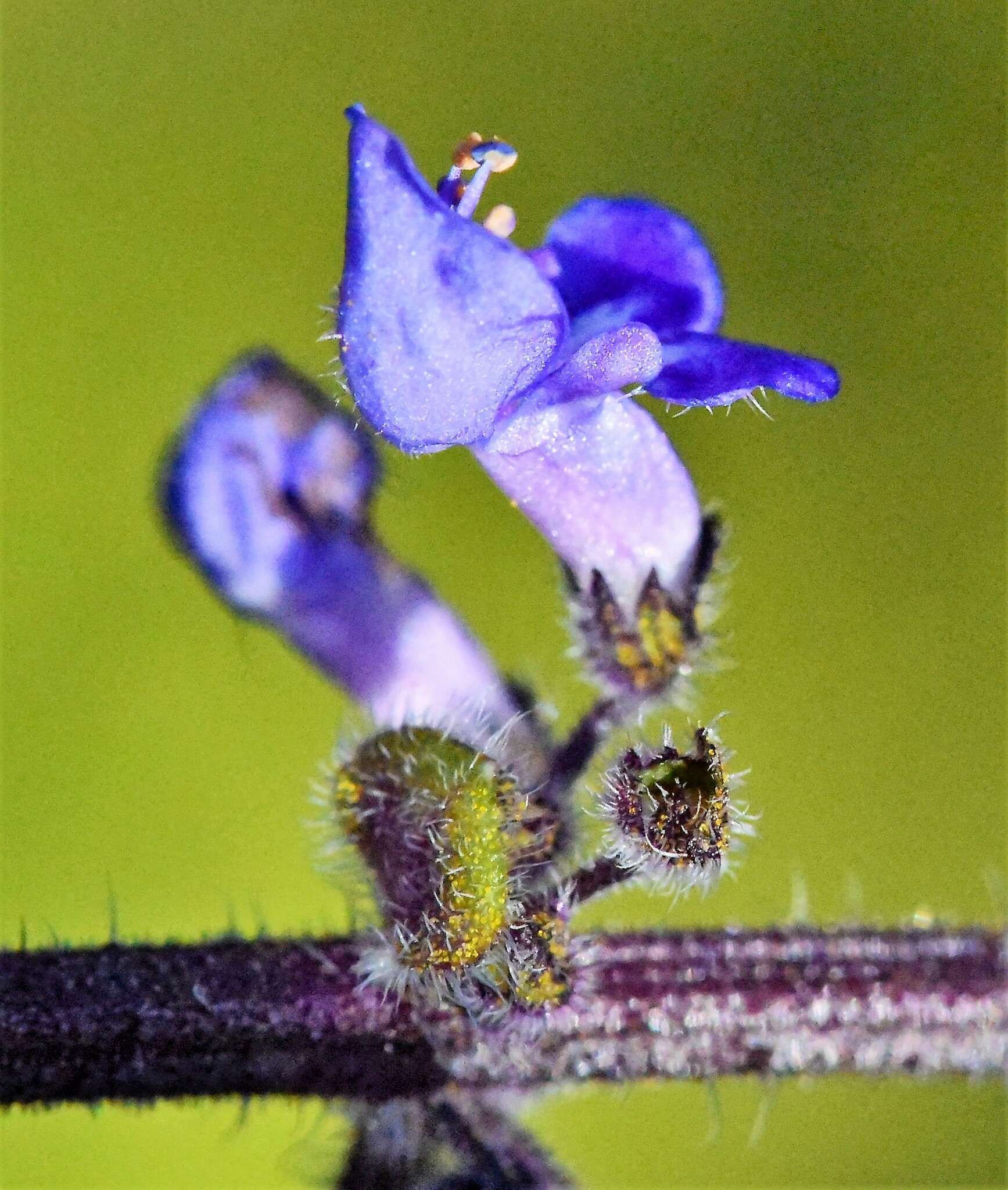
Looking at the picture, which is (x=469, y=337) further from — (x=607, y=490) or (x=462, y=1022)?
(x=462, y=1022)

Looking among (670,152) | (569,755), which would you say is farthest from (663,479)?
(670,152)

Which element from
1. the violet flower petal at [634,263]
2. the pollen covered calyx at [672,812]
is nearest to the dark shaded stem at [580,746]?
the pollen covered calyx at [672,812]

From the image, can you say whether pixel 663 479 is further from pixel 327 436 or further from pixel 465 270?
pixel 327 436

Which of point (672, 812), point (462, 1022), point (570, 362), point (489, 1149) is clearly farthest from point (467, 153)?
point (489, 1149)

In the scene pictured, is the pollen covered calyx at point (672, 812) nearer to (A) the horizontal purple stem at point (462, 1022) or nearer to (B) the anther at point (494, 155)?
(A) the horizontal purple stem at point (462, 1022)

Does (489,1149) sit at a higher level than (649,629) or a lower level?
lower

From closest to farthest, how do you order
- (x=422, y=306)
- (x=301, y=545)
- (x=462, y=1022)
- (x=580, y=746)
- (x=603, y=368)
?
1. (x=422, y=306)
2. (x=603, y=368)
3. (x=462, y=1022)
4. (x=580, y=746)
5. (x=301, y=545)
